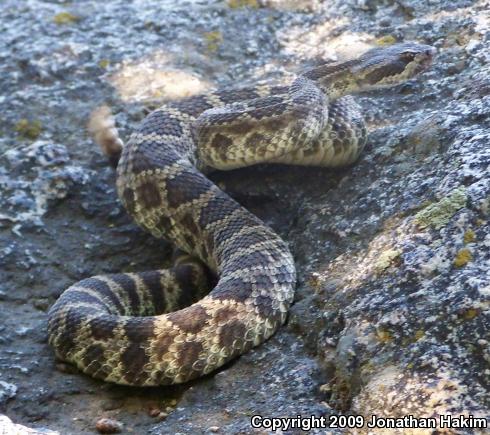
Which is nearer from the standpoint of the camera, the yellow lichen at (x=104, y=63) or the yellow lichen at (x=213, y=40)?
the yellow lichen at (x=104, y=63)

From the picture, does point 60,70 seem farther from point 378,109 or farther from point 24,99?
point 378,109

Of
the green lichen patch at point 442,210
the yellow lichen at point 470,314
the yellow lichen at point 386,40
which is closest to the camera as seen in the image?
the yellow lichen at point 470,314

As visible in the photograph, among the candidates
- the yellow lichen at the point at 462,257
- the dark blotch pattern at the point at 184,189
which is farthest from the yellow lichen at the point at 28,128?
the yellow lichen at the point at 462,257

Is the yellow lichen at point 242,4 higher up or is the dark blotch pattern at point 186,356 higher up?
the yellow lichen at point 242,4

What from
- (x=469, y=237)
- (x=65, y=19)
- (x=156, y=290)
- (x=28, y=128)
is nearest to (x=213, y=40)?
(x=65, y=19)

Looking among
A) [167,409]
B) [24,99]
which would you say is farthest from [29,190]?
[167,409]

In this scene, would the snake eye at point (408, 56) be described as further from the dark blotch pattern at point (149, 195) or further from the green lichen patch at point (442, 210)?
the dark blotch pattern at point (149, 195)

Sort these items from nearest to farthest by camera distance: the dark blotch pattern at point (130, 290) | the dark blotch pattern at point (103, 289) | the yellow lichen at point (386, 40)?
the dark blotch pattern at point (103, 289)
the dark blotch pattern at point (130, 290)
the yellow lichen at point (386, 40)

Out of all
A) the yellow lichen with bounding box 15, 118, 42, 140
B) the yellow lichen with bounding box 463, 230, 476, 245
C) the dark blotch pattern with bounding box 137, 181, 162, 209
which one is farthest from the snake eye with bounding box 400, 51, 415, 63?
the yellow lichen with bounding box 15, 118, 42, 140
